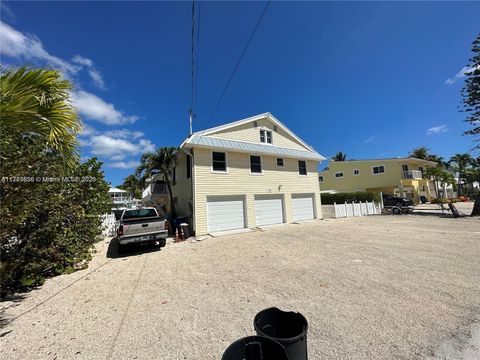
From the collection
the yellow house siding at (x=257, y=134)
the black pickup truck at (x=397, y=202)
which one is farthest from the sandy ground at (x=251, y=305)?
the black pickup truck at (x=397, y=202)

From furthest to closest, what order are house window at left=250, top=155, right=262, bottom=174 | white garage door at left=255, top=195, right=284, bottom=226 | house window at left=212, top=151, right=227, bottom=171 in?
house window at left=250, top=155, right=262, bottom=174
white garage door at left=255, top=195, right=284, bottom=226
house window at left=212, top=151, right=227, bottom=171

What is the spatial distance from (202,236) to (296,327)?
10143 millimetres

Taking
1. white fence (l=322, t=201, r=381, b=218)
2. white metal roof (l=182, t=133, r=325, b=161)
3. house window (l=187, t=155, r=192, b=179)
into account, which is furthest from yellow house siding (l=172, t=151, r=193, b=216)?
white fence (l=322, t=201, r=381, b=218)

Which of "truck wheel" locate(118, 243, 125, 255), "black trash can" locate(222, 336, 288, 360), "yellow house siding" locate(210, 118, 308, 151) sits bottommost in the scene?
"truck wheel" locate(118, 243, 125, 255)

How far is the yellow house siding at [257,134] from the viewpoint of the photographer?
1498 cm

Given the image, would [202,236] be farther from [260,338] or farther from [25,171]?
[260,338]

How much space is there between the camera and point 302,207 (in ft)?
57.7

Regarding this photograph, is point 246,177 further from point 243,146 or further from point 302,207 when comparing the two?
point 302,207

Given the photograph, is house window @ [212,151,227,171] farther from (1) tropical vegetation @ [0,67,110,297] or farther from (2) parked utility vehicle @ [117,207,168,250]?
(1) tropical vegetation @ [0,67,110,297]

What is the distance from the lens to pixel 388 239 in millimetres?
9453

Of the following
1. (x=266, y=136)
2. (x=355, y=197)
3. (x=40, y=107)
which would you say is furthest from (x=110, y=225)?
(x=355, y=197)

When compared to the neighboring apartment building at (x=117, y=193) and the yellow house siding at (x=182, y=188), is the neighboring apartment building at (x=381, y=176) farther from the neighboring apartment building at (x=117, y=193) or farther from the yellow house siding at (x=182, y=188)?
the neighboring apartment building at (x=117, y=193)

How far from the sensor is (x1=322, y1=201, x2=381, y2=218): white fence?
1928 centimetres

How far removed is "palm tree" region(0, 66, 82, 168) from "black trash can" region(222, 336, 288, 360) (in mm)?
3933
